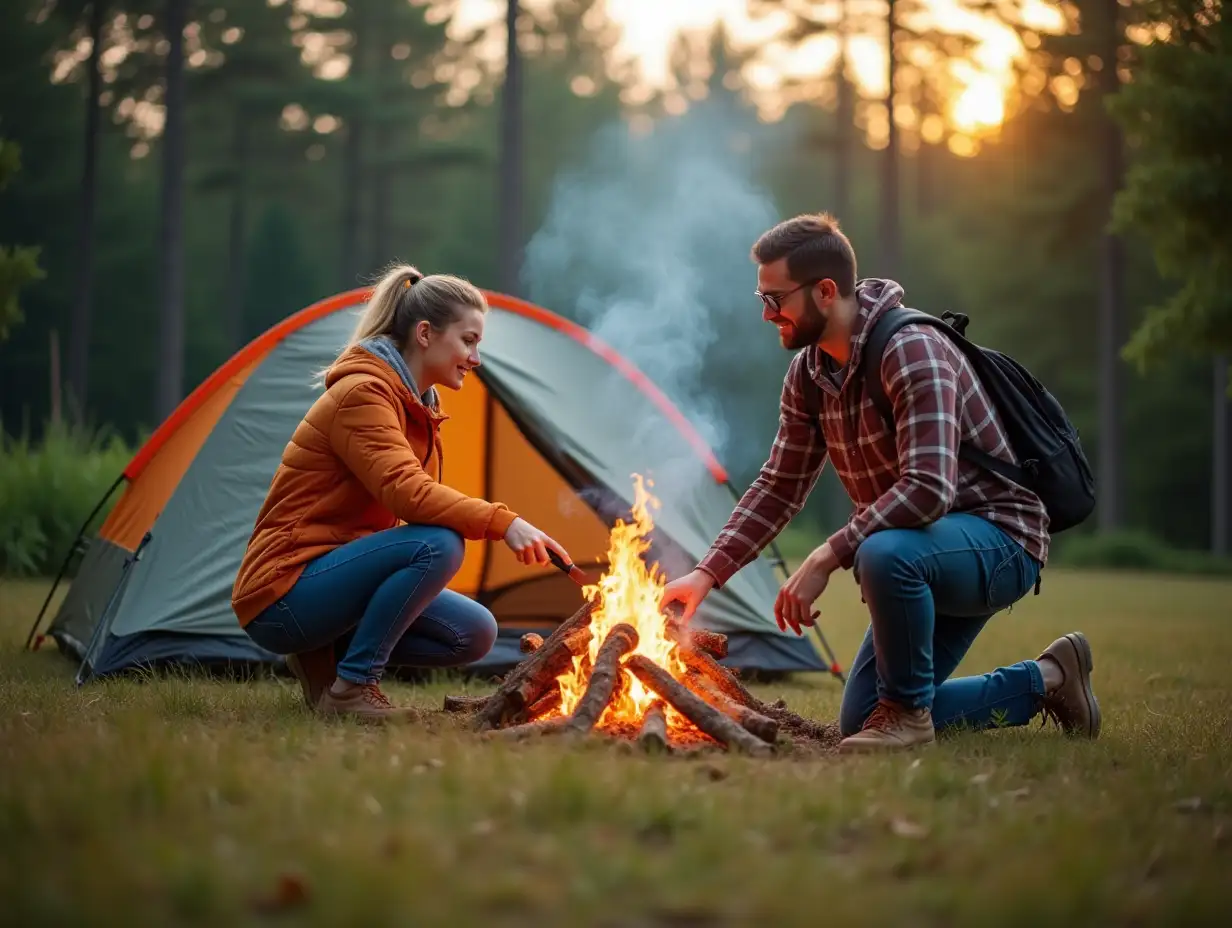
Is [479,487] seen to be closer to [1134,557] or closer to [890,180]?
[1134,557]

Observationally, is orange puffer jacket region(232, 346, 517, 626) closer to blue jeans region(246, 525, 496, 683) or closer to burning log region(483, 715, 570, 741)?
blue jeans region(246, 525, 496, 683)

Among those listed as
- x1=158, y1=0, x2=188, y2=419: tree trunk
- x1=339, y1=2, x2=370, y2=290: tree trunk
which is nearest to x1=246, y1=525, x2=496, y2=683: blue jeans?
x1=158, y1=0, x2=188, y2=419: tree trunk

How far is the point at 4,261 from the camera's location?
10.1 meters

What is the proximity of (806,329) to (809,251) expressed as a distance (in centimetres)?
23

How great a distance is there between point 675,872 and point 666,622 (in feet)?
6.04

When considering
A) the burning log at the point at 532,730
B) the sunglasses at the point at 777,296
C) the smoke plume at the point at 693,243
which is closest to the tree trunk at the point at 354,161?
the smoke plume at the point at 693,243

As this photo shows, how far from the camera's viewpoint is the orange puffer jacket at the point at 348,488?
400cm

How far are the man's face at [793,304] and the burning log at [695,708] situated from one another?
1066mm

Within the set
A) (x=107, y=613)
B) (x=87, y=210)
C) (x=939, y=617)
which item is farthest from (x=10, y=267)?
(x=87, y=210)

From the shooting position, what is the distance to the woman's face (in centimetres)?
422

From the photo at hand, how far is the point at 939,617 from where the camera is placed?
4.25 meters

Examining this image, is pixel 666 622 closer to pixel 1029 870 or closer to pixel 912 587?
pixel 912 587

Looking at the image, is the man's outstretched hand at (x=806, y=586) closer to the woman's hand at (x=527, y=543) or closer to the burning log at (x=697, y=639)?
the burning log at (x=697, y=639)

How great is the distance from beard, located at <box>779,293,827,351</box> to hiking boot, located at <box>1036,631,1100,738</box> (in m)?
1.31
